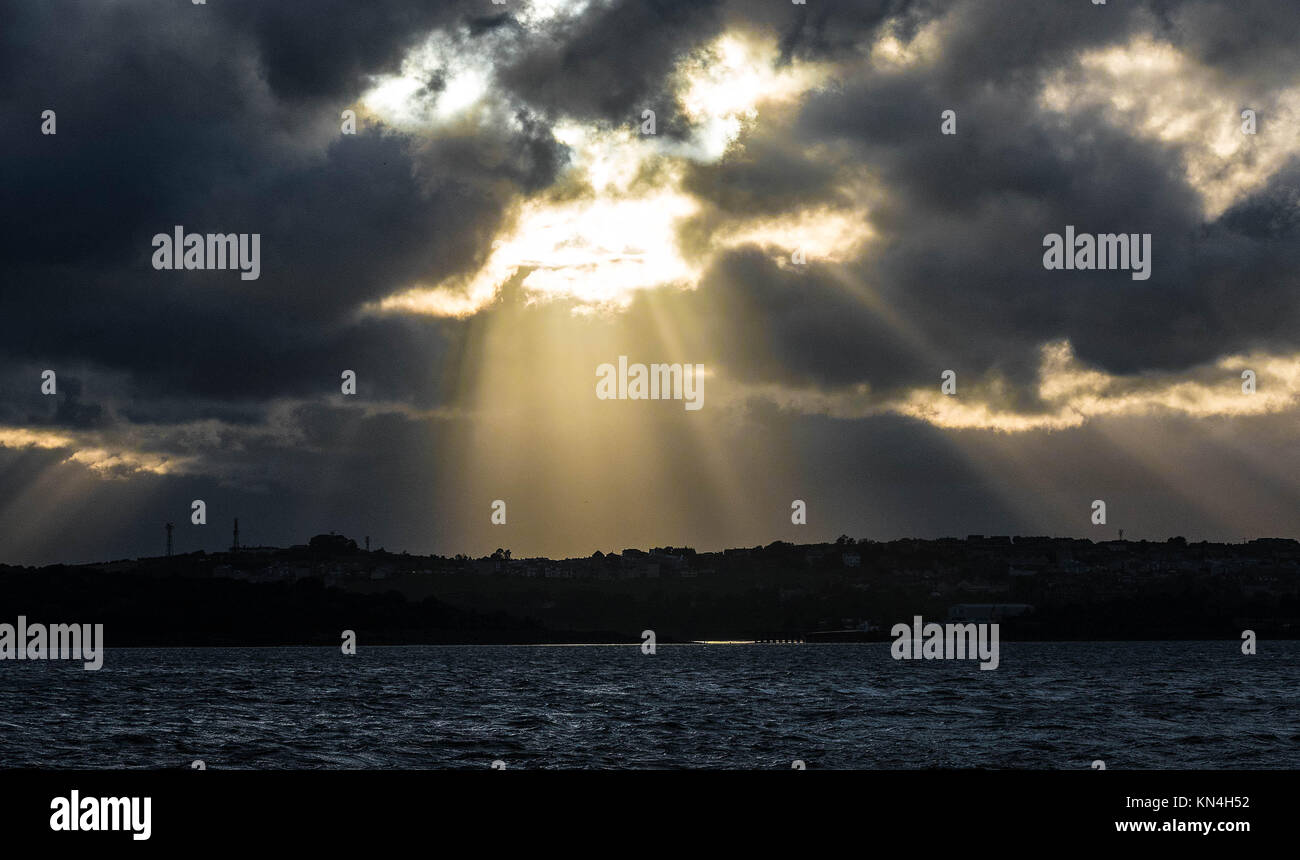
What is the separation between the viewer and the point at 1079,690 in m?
110

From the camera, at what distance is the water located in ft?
182

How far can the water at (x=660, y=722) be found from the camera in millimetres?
55375

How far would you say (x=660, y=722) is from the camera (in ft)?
246

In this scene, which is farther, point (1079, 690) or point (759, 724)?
point (1079, 690)

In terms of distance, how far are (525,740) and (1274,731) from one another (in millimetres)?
41671
